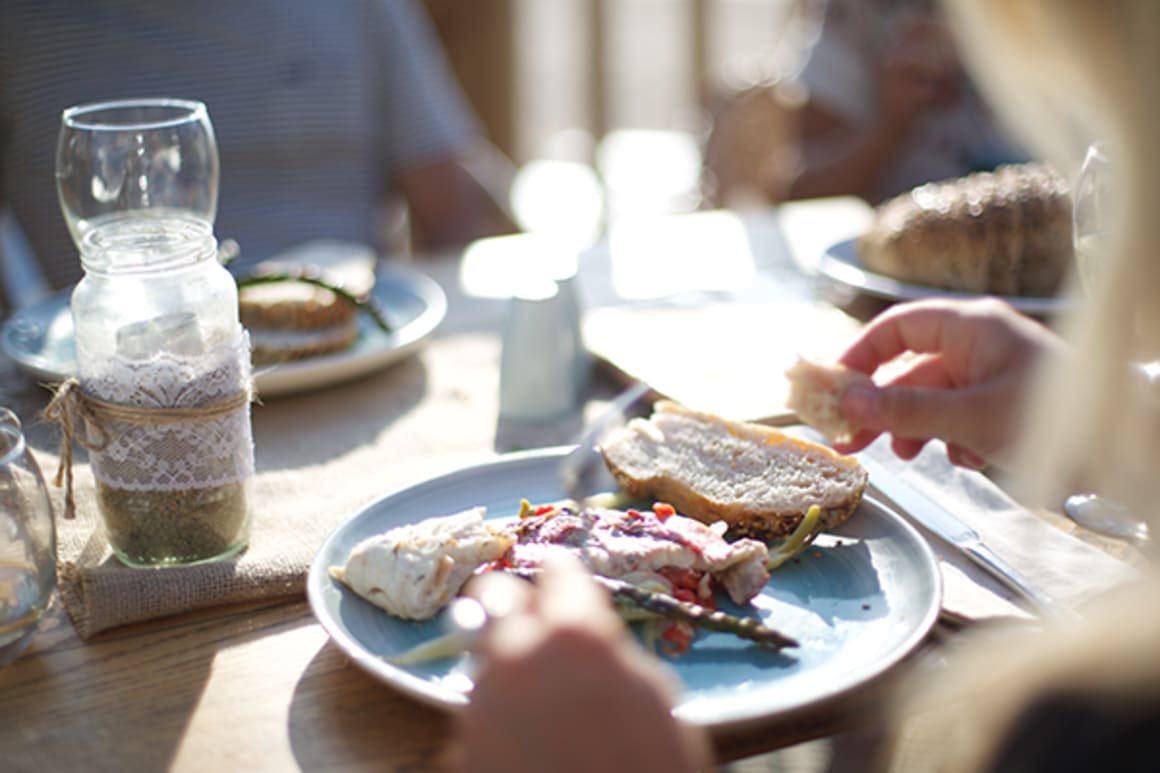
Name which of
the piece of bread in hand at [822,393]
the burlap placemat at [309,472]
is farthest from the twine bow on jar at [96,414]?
the piece of bread in hand at [822,393]

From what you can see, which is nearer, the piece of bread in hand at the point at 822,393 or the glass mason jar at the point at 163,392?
the glass mason jar at the point at 163,392

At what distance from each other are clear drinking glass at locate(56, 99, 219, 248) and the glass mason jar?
35cm

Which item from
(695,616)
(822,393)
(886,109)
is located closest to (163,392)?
(695,616)

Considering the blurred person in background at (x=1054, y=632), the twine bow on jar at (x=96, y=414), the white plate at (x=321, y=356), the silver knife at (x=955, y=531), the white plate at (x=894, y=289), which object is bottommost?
the white plate at (x=321, y=356)

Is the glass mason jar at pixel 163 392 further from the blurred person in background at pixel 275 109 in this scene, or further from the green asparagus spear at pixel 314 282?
the blurred person in background at pixel 275 109

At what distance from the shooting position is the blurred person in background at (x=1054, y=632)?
499 mm

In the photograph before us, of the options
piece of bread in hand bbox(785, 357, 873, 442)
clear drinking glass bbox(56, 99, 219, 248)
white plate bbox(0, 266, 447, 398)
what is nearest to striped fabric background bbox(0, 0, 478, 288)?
white plate bbox(0, 266, 447, 398)

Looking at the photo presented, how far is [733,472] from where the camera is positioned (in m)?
1.02

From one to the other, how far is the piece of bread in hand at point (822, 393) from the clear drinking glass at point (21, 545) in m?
0.70

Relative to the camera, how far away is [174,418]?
0.90 m

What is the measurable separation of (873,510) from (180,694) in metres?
0.59

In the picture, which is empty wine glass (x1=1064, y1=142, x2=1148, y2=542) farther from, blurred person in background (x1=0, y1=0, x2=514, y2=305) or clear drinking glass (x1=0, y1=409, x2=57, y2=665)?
blurred person in background (x1=0, y1=0, x2=514, y2=305)

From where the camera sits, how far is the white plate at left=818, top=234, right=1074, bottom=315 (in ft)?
5.09

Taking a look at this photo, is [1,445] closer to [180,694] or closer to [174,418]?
[174,418]
